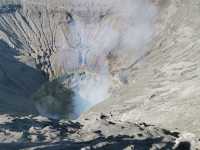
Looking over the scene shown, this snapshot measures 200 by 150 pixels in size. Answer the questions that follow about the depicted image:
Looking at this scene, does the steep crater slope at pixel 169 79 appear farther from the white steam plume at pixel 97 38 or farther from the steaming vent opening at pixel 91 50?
the steaming vent opening at pixel 91 50

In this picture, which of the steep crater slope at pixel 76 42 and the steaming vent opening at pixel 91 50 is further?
the steep crater slope at pixel 76 42

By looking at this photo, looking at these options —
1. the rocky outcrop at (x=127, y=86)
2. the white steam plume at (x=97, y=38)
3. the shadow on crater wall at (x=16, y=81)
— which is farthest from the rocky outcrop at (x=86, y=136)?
the white steam plume at (x=97, y=38)

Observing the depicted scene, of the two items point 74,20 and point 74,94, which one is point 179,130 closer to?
point 74,94

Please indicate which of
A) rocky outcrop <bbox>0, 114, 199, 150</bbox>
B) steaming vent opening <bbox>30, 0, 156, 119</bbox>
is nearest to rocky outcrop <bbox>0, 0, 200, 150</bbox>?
rocky outcrop <bbox>0, 114, 199, 150</bbox>

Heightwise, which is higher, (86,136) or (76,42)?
(76,42)

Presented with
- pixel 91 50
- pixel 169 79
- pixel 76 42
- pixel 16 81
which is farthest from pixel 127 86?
pixel 76 42

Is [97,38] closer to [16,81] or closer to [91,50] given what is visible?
[91,50]

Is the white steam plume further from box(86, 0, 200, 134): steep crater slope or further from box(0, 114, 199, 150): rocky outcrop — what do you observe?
box(0, 114, 199, 150): rocky outcrop

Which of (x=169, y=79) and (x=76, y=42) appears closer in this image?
(x=169, y=79)

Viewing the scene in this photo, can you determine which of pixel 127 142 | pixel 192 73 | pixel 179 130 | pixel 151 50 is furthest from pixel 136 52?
pixel 127 142

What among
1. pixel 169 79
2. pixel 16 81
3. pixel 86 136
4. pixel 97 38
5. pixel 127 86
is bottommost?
pixel 86 136

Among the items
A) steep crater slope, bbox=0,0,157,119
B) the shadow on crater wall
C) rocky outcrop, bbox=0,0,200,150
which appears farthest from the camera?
steep crater slope, bbox=0,0,157,119

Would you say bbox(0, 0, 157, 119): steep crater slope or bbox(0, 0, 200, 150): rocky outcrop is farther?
bbox(0, 0, 157, 119): steep crater slope
